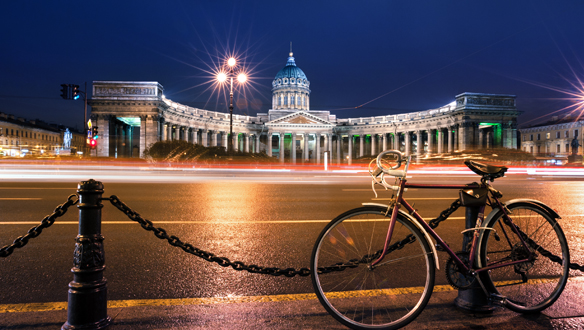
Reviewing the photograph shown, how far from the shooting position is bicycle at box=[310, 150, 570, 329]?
274 cm

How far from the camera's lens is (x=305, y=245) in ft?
16.9

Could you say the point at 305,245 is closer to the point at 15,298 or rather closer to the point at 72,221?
the point at 15,298

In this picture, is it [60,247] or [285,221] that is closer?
[60,247]

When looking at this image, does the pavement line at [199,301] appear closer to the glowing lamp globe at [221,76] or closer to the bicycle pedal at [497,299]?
the bicycle pedal at [497,299]

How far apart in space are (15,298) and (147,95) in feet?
177

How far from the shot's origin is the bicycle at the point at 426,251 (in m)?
2.74

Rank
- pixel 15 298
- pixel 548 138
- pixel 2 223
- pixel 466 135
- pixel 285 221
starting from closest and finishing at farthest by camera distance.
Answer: pixel 15 298 → pixel 2 223 → pixel 285 221 → pixel 466 135 → pixel 548 138

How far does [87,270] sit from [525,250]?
3.49 meters

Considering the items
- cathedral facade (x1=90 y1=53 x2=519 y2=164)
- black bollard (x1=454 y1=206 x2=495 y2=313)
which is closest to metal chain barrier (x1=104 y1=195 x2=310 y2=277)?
black bollard (x1=454 y1=206 x2=495 y2=313)

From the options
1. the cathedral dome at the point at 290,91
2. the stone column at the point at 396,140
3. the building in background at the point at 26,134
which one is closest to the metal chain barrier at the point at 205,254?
the building in background at the point at 26,134

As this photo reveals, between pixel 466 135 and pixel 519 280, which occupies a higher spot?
pixel 466 135

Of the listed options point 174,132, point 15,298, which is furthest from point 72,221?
point 174,132

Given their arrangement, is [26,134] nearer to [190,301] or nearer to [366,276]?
[190,301]

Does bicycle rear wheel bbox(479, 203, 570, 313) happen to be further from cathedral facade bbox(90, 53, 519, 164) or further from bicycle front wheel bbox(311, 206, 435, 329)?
cathedral facade bbox(90, 53, 519, 164)
